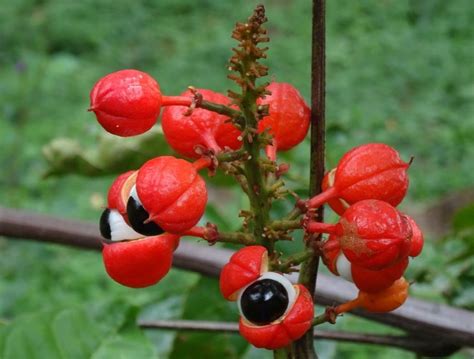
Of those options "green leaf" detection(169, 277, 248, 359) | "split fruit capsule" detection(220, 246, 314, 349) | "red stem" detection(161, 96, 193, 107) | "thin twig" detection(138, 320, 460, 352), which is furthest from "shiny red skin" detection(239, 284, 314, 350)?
"green leaf" detection(169, 277, 248, 359)

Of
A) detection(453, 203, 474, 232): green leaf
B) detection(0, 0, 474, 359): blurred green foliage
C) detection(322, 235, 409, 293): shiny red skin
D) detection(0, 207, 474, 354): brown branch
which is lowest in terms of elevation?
detection(0, 0, 474, 359): blurred green foliage

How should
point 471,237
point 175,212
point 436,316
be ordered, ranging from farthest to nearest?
1. point 471,237
2. point 436,316
3. point 175,212

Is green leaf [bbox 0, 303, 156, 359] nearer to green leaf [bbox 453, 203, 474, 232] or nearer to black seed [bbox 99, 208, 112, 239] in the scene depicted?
black seed [bbox 99, 208, 112, 239]

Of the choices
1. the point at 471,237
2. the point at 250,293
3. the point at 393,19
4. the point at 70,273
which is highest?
the point at 250,293

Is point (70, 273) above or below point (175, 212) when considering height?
below

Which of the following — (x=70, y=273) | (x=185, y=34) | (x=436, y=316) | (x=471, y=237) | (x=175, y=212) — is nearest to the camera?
(x=175, y=212)

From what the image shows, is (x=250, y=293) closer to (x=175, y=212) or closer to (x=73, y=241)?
(x=175, y=212)

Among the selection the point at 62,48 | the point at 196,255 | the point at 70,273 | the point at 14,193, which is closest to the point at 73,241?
the point at 196,255

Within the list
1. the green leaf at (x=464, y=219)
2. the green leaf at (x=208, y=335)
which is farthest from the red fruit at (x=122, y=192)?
the green leaf at (x=464, y=219)

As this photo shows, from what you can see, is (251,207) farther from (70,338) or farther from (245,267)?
(70,338)
